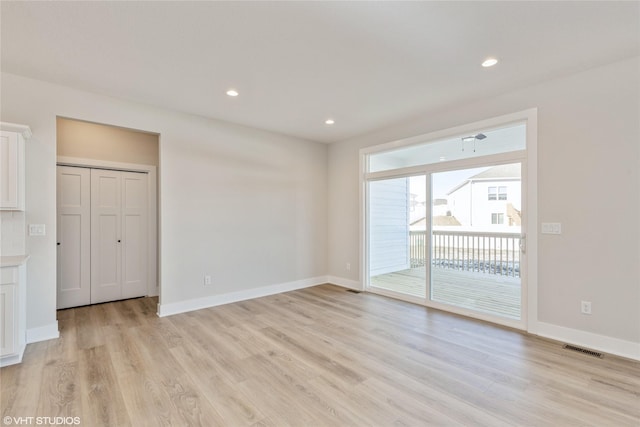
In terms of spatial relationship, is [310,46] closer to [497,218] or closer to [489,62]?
[489,62]

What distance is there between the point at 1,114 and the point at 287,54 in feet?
9.82

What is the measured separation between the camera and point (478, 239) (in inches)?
155

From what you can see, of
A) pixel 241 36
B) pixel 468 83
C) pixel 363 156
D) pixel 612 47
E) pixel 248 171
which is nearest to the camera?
pixel 241 36

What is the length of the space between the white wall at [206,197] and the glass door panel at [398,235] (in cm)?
113

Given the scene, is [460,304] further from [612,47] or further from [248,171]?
A: [248,171]

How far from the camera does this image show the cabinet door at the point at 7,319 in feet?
8.18

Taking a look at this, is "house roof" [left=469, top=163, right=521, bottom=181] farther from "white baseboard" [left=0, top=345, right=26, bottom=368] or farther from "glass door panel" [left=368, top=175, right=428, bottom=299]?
"white baseboard" [left=0, top=345, right=26, bottom=368]

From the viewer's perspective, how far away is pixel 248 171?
15.7 ft

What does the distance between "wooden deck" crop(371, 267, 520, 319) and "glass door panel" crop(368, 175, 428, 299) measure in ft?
0.06

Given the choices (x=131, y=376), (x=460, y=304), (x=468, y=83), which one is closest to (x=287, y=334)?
(x=131, y=376)

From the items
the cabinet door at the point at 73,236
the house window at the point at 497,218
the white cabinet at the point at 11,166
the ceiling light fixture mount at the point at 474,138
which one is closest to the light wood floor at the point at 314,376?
the cabinet door at the point at 73,236

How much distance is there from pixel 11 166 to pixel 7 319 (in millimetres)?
1402

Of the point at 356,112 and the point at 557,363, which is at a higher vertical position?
the point at 356,112

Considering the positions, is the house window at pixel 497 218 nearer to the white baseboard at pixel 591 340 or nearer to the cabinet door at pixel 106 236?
the white baseboard at pixel 591 340
